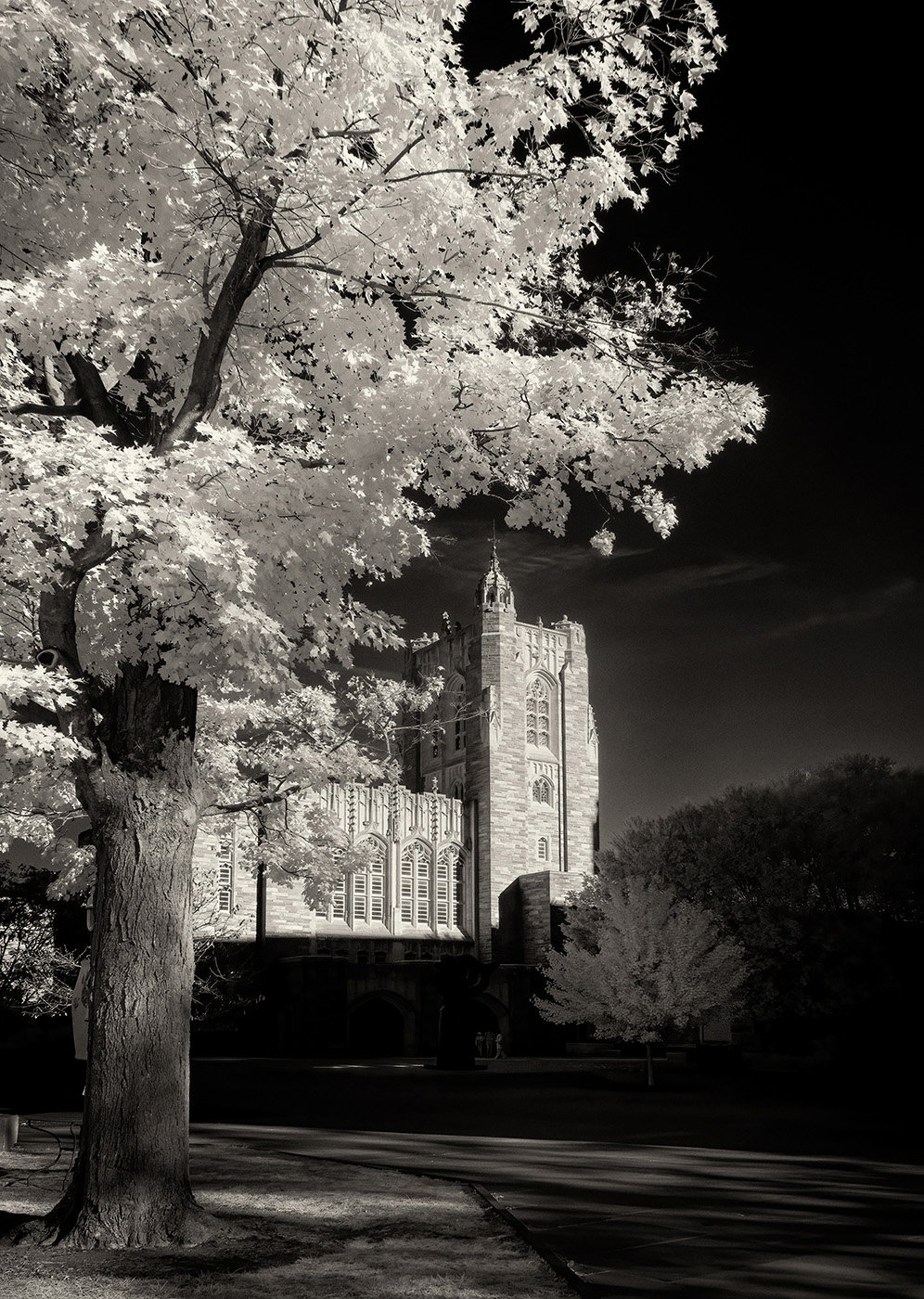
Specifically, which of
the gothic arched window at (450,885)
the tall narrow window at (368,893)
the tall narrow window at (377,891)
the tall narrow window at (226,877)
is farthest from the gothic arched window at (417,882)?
the tall narrow window at (226,877)

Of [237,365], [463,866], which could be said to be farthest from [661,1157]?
[463,866]

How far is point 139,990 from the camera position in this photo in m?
7.74

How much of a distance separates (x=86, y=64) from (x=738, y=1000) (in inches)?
1180

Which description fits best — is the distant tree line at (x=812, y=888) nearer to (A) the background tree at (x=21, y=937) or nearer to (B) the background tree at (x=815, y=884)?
(B) the background tree at (x=815, y=884)

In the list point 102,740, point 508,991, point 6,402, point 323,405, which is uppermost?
point 323,405

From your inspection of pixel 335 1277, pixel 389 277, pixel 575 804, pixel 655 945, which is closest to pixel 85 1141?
pixel 335 1277

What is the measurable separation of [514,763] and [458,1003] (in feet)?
119

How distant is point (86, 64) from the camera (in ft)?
21.4

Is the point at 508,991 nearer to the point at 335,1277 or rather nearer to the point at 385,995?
the point at 385,995

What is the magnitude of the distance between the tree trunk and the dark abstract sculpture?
77.2 ft

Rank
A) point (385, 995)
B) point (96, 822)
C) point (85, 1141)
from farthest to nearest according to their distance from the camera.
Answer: point (385, 995) < point (96, 822) < point (85, 1141)

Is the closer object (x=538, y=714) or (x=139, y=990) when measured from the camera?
(x=139, y=990)

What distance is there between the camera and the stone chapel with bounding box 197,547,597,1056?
5050 cm

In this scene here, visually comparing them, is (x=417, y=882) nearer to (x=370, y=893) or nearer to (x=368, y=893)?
(x=370, y=893)
